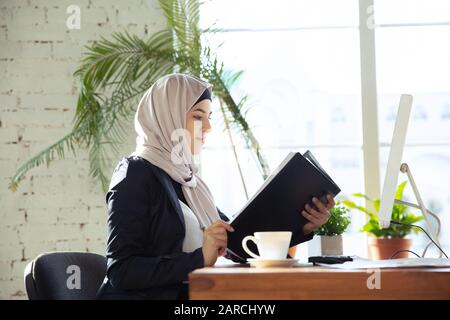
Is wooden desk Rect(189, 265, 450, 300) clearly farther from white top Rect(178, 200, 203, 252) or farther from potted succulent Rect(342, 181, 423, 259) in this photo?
potted succulent Rect(342, 181, 423, 259)

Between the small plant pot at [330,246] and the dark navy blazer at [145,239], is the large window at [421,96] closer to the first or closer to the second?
the small plant pot at [330,246]

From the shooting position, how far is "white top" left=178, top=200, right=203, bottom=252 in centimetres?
198

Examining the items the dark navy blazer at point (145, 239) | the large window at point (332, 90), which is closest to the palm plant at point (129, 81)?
the large window at point (332, 90)

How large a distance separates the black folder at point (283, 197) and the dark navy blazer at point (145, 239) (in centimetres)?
15

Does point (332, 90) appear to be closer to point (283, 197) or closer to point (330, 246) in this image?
point (330, 246)

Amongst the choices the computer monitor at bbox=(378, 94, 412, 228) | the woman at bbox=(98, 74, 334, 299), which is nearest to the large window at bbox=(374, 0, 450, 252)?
the woman at bbox=(98, 74, 334, 299)

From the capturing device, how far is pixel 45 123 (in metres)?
3.51

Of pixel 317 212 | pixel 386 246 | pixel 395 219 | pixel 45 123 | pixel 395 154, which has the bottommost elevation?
pixel 386 246

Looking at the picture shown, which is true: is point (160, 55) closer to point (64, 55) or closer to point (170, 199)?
point (64, 55)

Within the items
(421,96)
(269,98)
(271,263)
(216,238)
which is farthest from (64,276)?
(421,96)

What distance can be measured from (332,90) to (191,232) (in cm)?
179

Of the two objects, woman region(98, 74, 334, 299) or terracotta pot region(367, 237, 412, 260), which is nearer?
woman region(98, 74, 334, 299)

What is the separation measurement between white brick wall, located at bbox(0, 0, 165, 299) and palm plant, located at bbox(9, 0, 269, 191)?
10cm

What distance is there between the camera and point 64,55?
354cm
